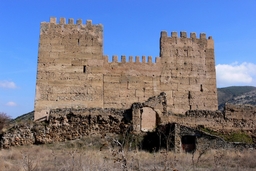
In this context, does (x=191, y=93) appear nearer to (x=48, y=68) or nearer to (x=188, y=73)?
(x=188, y=73)

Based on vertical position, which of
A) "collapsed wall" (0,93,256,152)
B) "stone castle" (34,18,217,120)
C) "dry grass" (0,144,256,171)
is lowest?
"dry grass" (0,144,256,171)

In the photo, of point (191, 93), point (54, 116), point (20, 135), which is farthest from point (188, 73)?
point (20, 135)

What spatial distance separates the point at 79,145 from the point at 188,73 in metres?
11.9

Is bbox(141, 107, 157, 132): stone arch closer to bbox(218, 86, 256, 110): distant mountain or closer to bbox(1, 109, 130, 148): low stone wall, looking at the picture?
bbox(1, 109, 130, 148): low stone wall

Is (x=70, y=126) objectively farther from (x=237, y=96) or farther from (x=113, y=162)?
(x=237, y=96)

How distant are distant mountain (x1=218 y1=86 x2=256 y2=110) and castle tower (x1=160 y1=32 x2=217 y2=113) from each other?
93.6 ft

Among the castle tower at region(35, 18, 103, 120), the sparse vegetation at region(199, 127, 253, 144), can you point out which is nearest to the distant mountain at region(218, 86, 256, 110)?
the castle tower at region(35, 18, 103, 120)

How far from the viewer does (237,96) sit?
65125 mm

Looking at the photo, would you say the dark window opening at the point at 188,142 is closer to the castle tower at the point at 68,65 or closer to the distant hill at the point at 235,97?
the castle tower at the point at 68,65

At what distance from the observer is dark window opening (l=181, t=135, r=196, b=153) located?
1452cm

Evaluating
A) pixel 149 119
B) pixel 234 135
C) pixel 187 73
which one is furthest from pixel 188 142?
pixel 187 73

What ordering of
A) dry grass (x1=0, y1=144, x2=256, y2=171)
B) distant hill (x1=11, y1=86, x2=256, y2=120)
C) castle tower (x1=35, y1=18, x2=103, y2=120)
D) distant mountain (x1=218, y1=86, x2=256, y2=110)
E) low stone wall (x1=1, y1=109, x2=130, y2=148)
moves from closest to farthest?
dry grass (x1=0, y1=144, x2=256, y2=171) < low stone wall (x1=1, y1=109, x2=130, y2=148) < castle tower (x1=35, y1=18, x2=103, y2=120) < distant hill (x1=11, y1=86, x2=256, y2=120) < distant mountain (x1=218, y1=86, x2=256, y2=110)

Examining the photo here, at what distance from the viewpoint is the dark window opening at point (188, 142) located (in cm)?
1452

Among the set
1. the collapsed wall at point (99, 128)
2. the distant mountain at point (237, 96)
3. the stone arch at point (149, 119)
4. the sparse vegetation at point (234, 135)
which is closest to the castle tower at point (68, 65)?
the stone arch at point (149, 119)
